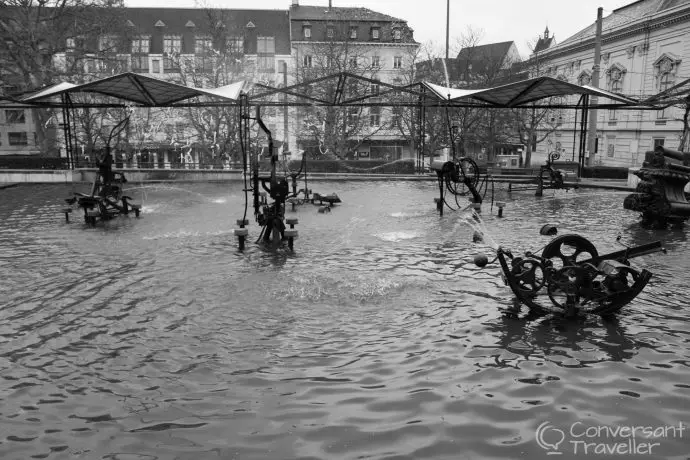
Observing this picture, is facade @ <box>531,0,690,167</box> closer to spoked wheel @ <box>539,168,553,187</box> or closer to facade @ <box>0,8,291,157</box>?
spoked wheel @ <box>539,168,553,187</box>

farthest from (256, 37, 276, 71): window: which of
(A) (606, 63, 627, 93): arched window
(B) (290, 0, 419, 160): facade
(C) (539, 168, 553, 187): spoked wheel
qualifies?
(C) (539, 168, 553, 187): spoked wheel

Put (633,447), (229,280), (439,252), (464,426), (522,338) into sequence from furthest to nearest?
(439,252), (229,280), (522,338), (464,426), (633,447)

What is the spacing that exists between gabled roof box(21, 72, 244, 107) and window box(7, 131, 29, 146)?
42.1 metres

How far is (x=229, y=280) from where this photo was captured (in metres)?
9.33

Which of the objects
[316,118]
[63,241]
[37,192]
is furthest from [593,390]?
[316,118]

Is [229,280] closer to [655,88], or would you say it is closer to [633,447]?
[633,447]

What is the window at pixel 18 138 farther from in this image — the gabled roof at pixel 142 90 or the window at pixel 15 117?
the gabled roof at pixel 142 90

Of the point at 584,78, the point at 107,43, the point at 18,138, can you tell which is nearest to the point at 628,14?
the point at 584,78

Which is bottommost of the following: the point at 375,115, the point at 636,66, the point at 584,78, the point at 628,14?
the point at 375,115

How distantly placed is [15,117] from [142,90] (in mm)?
46601

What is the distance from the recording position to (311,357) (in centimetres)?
627

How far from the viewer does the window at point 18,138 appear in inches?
2304

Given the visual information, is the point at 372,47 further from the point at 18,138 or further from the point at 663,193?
the point at 663,193

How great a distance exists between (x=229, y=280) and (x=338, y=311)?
99.0 inches
